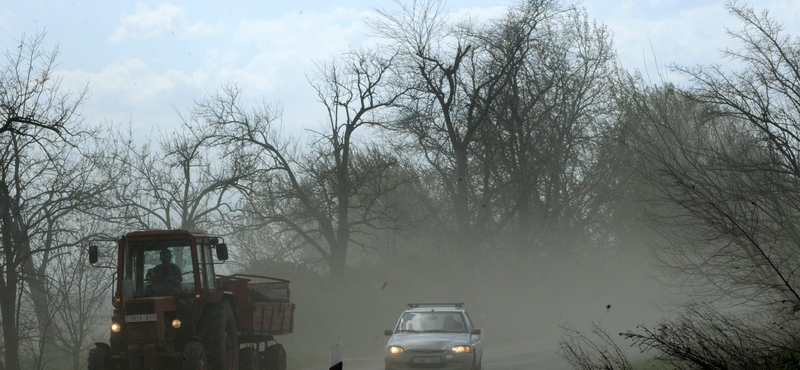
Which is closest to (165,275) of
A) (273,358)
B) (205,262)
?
(205,262)

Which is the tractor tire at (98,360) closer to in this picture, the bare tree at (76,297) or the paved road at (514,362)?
the bare tree at (76,297)

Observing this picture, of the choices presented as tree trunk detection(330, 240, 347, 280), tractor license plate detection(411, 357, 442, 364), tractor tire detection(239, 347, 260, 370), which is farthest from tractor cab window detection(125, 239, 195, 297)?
tree trunk detection(330, 240, 347, 280)

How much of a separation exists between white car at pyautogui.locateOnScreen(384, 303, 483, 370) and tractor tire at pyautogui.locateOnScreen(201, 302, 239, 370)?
3.13 meters

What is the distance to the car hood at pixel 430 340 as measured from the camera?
1611cm

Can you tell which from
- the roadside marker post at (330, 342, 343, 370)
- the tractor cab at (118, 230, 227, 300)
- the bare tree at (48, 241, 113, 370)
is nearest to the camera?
the roadside marker post at (330, 342, 343, 370)

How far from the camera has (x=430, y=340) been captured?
16.4 meters

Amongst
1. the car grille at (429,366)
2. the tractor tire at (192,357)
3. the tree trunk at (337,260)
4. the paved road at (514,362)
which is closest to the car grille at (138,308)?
the tractor tire at (192,357)

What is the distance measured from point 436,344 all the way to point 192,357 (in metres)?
4.89

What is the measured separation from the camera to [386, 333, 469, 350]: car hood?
634 inches

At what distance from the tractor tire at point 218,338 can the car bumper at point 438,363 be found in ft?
9.98

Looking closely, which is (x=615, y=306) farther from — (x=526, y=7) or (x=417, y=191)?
(x=526, y=7)

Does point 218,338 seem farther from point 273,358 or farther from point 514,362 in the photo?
point 514,362

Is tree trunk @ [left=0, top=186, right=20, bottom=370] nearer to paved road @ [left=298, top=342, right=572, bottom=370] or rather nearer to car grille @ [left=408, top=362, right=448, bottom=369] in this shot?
paved road @ [left=298, top=342, right=572, bottom=370]

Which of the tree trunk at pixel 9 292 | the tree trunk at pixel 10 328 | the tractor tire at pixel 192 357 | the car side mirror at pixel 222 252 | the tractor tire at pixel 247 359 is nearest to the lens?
the tractor tire at pixel 192 357
